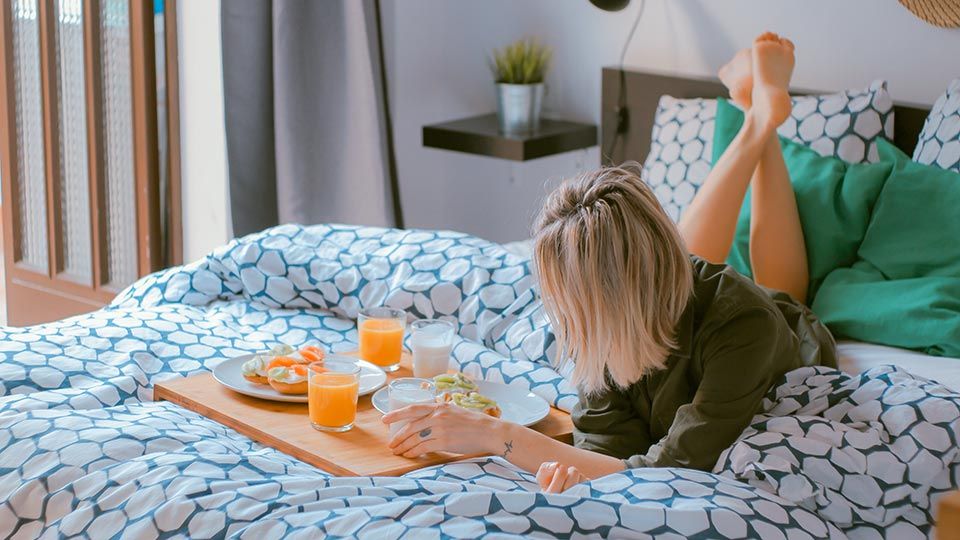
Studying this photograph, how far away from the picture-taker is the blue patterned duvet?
149 cm

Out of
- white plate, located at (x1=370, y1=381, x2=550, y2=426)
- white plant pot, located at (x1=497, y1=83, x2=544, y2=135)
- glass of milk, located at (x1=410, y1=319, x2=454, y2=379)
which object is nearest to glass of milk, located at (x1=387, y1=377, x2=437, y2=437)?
white plate, located at (x1=370, y1=381, x2=550, y2=426)

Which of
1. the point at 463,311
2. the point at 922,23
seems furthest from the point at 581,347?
the point at 922,23

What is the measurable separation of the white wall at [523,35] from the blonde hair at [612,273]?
4.96ft

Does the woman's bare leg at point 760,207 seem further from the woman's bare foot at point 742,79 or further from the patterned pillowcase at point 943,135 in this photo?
the patterned pillowcase at point 943,135

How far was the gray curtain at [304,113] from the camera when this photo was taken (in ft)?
11.1

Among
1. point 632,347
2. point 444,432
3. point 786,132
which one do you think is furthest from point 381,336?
point 786,132

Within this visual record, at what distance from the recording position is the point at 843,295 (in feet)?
8.06

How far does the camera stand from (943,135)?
259cm

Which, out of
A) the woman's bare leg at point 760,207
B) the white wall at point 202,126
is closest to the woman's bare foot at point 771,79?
the woman's bare leg at point 760,207

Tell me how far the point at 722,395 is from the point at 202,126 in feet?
7.04

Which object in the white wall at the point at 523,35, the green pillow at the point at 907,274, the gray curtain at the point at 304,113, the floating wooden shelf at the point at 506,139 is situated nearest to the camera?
the green pillow at the point at 907,274

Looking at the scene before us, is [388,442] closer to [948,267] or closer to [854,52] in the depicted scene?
[948,267]

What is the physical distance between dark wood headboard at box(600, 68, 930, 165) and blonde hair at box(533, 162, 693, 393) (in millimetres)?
1508

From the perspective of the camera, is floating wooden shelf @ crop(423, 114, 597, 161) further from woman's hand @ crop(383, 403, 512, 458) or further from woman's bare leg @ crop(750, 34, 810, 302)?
woman's hand @ crop(383, 403, 512, 458)
